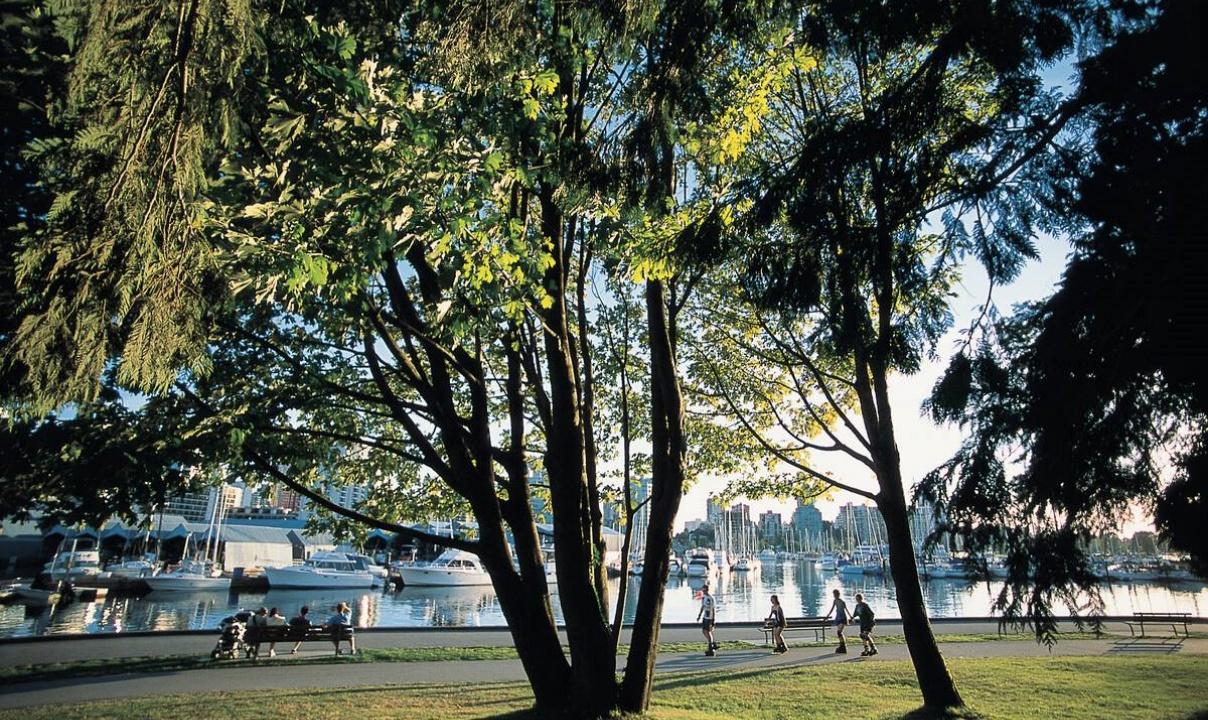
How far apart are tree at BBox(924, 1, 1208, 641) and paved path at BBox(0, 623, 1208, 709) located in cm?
1044

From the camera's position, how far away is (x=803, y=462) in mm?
14219

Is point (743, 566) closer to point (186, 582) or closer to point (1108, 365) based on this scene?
point (186, 582)

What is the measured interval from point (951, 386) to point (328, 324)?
7022 mm

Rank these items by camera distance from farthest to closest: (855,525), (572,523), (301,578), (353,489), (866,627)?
(855,525), (301,578), (353,489), (866,627), (572,523)

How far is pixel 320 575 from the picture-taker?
158 feet

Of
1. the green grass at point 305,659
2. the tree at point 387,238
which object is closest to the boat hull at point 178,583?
the green grass at point 305,659

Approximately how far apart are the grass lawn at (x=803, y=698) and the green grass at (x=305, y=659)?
1201 millimetres

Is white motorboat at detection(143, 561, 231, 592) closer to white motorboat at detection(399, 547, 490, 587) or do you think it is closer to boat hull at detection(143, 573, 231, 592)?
boat hull at detection(143, 573, 231, 592)

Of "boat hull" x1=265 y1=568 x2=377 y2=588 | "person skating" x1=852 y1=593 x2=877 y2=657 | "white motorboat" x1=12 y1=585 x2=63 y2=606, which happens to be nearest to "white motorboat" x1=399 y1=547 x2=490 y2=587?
"boat hull" x1=265 y1=568 x2=377 y2=588

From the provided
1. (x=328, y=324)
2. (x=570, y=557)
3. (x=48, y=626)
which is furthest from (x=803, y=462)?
(x=48, y=626)

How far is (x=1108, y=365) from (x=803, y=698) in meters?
8.68

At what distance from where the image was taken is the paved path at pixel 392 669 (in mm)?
10312

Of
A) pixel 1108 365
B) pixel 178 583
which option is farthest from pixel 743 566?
pixel 1108 365

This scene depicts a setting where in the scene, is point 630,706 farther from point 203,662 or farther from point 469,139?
point 203,662
